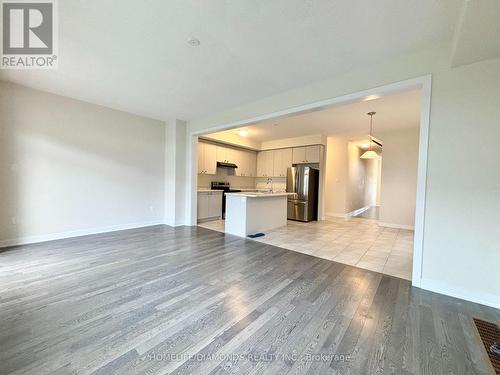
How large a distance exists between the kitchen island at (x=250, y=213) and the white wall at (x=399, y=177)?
338 centimetres

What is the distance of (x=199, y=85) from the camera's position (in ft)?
11.3

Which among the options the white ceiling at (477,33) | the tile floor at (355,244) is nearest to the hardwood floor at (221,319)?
the tile floor at (355,244)

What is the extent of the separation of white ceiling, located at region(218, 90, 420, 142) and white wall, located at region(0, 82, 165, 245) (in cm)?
327

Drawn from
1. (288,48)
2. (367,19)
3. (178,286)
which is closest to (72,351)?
(178,286)

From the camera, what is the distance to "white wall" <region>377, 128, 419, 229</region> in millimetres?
5793

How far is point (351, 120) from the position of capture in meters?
5.15

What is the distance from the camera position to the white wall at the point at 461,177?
2.11 m

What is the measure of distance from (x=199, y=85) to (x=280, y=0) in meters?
1.97

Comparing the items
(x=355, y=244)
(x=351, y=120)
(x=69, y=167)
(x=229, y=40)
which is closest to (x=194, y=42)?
(x=229, y=40)

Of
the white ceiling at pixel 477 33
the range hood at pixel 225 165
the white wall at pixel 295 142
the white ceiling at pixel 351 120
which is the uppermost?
the white ceiling at pixel 351 120

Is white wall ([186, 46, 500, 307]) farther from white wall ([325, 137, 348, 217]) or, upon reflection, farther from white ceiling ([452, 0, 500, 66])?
white wall ([325, 137, 348, 217])

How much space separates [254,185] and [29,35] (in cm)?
716

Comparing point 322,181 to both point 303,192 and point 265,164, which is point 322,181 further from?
point 265,164

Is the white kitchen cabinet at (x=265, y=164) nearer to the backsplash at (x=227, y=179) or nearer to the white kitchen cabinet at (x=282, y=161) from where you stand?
the white kitchen cabinet at (x=282, y=161)
